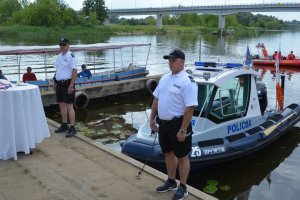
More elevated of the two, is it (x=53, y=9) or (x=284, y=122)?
(x=53, y=9)

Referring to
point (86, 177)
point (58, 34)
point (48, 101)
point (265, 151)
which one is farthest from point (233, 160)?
point (58, 34)

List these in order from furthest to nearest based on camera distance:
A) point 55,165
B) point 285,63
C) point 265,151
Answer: point 285,63
point 265,151
point 55,165

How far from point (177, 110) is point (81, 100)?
10241mm

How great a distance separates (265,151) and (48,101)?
801 cm

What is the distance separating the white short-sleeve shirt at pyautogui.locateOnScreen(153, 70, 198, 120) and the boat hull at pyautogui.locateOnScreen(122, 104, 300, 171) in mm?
2574

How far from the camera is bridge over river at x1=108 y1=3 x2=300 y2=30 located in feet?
273

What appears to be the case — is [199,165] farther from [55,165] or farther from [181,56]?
[181,56]

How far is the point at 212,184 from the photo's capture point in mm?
8211

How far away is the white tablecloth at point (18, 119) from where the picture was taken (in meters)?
6.44

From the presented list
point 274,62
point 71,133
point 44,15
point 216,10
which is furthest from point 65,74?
point 216,10

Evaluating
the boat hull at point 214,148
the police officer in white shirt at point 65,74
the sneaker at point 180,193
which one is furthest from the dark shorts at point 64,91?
the sneaker at point 180,193

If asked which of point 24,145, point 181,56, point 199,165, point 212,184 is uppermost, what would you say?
point 181,56

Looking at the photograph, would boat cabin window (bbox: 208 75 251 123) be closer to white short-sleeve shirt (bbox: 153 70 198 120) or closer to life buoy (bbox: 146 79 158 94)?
white short-sleeve shirt (bbox: 153 70 198 120)

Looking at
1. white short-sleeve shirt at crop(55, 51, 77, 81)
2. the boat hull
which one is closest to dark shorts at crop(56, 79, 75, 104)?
white short-sleeve shirt at crop(55, 51, 77, 81)
